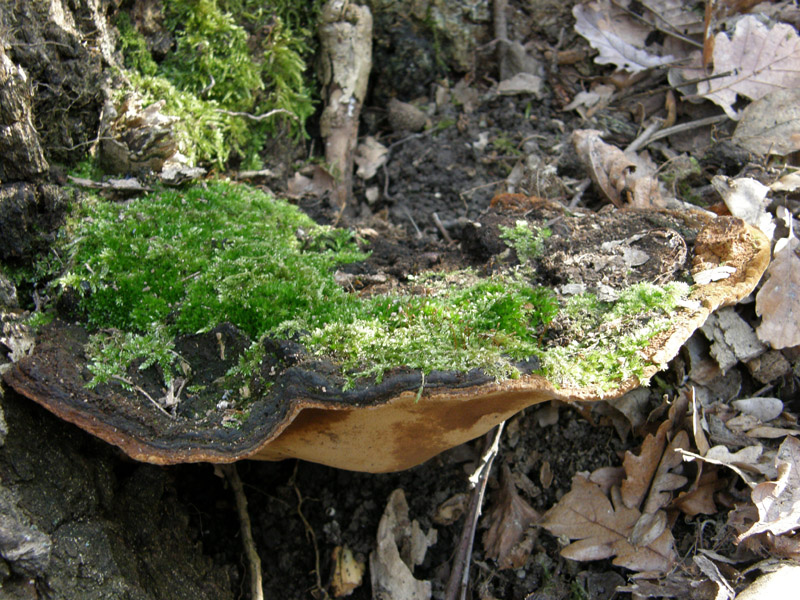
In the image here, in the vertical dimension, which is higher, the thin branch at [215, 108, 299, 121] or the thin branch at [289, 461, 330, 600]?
the thin branch at [215, 108, 299, 121]

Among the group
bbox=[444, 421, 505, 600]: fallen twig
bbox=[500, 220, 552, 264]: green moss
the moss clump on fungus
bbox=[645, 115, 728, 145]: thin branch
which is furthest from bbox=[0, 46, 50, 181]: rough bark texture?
bbox=[645, 115, 728, 145]: thin branch

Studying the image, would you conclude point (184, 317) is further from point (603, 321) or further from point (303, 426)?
point (603, 321)

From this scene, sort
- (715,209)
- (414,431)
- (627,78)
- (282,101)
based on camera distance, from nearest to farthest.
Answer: (414,431)
(715,209)
(282,101)
(627,78)

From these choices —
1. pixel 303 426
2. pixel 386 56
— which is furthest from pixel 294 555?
pixel 386 56

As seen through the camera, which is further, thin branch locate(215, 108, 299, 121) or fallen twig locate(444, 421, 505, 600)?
thin branch locate(215, 108, 299, 121)

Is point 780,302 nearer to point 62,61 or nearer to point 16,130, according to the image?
point 16,130

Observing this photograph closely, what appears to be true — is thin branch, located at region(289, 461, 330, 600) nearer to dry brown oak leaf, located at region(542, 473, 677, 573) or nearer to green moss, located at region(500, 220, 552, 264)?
dry brown oak leaf, located at region(542, 473, 677, 573)

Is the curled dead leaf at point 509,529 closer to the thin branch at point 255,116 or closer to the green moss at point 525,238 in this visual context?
the green moss at point 525,238
